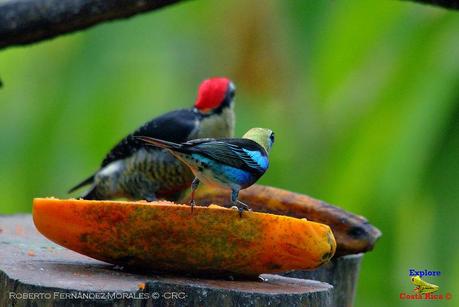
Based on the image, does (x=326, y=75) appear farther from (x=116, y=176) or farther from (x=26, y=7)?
(x=26, y=7)

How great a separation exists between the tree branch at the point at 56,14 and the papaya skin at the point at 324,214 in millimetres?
864

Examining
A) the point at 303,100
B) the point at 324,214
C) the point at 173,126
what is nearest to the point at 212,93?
the point at 173,126

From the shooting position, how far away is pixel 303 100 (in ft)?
33.5

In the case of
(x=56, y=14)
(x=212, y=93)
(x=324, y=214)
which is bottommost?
(x=324, y=214)

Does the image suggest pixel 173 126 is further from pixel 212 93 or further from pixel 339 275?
pixel 339 275

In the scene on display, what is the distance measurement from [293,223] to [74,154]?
672 cm

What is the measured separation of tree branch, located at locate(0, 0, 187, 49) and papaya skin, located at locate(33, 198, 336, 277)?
1.34 meters

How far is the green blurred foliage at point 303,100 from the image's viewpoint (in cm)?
757

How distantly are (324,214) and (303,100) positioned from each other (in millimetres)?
6808

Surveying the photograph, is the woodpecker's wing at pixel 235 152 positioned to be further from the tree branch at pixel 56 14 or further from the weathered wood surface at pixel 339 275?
the tree branch at pixel 56 14

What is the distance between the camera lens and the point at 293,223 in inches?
102

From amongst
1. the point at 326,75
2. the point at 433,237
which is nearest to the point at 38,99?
→ the point at 326,75

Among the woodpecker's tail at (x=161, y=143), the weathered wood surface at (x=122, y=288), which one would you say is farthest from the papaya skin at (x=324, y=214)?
the woodpecker's tail at (x=161, y=143)

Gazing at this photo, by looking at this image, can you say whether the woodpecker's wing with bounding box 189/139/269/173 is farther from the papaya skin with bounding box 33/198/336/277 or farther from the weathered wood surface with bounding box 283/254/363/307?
the weathered wood surface with bounding box 283/254/363/307
